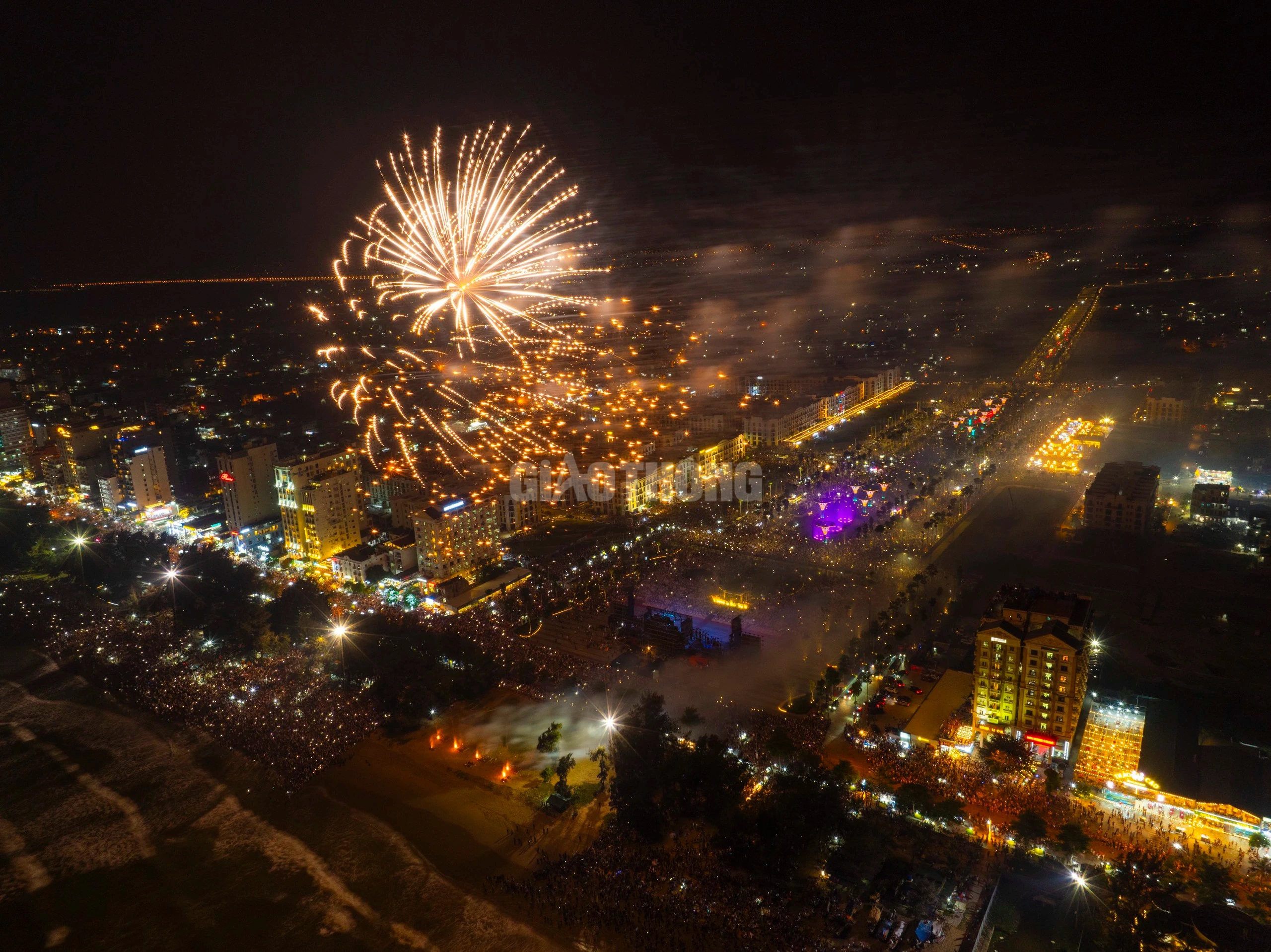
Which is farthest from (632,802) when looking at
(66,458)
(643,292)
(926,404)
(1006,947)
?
(926,404)

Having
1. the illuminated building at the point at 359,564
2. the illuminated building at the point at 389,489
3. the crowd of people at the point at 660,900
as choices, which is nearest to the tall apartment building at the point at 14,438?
the illuminated building at the point at 389,489

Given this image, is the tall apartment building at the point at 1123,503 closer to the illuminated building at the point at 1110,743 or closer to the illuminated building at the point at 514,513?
the illuminated building at the point at 1110,743

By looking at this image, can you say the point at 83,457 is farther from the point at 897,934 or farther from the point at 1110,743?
the point at 1110,743

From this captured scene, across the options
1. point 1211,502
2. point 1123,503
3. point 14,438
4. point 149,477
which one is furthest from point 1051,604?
point 14,438

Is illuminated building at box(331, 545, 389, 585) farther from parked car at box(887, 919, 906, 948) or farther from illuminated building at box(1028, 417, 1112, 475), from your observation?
illuminated building at box(1028, 417, 1112, 475)

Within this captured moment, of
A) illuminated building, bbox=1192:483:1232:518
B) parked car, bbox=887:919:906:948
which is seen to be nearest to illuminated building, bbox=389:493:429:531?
parked car, bbox=887:919:906:948

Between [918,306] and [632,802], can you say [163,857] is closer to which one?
[632,802]
